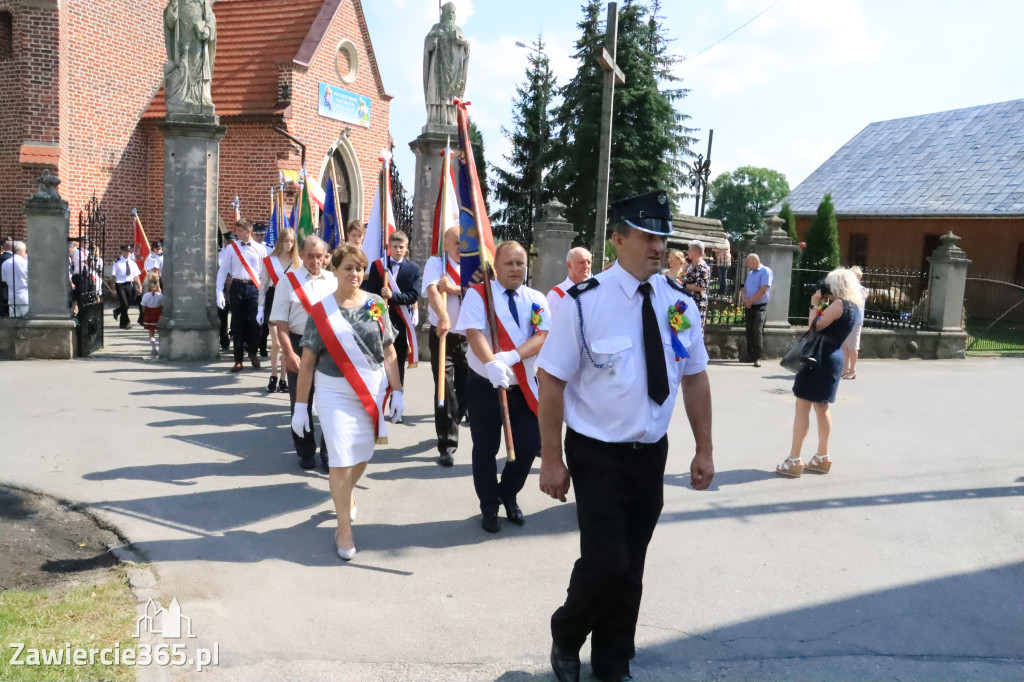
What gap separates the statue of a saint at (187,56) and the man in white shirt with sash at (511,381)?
7874 mm

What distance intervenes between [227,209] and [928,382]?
54.5 ft

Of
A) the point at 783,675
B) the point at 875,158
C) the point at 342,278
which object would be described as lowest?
→ the point at 783,675

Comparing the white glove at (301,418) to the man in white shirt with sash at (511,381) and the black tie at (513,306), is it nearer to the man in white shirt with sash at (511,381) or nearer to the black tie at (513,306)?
the man in white shirt with sash at (511,381)

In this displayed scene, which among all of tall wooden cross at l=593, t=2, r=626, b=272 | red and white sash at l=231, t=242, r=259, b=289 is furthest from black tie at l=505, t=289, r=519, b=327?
tall wooden cross at l=593, t=2, r=626, b=272

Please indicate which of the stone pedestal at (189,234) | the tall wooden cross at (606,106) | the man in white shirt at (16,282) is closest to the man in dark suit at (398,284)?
the stone pedestal at (189,234)

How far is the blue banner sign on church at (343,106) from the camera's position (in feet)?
71.0

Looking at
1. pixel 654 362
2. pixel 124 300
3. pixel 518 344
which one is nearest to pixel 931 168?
pixel 124 300

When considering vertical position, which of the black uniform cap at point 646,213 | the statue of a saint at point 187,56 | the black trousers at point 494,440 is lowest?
the black trousers at point 494,440

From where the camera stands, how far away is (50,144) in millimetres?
18531

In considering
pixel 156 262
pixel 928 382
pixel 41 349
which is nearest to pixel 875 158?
pixel 928 382

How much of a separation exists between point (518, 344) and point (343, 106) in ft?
60.0

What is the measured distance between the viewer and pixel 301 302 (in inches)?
276

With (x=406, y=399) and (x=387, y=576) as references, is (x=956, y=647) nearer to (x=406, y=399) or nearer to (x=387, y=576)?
(x=387, y=576)

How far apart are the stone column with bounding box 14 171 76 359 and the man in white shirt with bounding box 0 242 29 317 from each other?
0.64 metres
